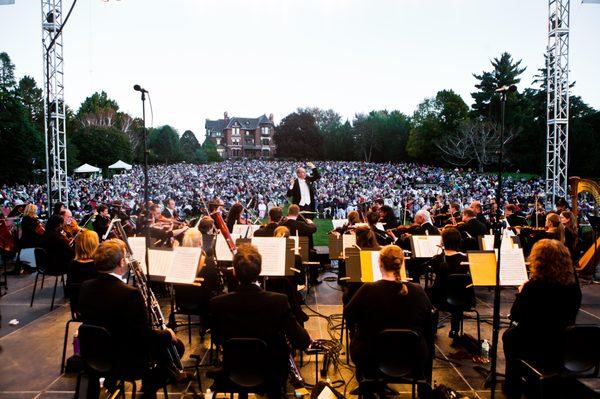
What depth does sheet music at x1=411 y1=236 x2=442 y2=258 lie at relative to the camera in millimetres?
5902

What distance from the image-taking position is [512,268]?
445 cm

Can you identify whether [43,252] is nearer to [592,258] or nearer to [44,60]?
[44,60]

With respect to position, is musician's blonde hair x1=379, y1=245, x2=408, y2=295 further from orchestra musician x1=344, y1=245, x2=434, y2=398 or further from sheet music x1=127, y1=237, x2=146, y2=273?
sheet music x1=127, y1=237, x2=146, y2=273

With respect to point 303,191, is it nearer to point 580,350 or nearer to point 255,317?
point 255,317

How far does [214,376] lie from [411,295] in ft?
5.35

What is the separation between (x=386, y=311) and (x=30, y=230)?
27.8 feet

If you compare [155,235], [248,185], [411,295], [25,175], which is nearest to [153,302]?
[411,295]

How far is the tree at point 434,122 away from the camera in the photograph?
159ft

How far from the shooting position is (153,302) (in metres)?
4.09

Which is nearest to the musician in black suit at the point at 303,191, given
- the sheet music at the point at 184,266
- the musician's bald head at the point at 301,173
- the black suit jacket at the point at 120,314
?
the musician's bald head at the point at 301,173

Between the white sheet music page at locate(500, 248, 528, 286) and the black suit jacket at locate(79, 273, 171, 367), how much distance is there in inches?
146

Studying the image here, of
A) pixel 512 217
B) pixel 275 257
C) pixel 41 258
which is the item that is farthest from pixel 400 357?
pixel 512 217

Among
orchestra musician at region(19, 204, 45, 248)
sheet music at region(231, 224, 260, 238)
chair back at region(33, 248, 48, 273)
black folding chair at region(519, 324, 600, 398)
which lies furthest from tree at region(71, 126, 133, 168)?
black folding chair at region(519, 324, 600, 398)

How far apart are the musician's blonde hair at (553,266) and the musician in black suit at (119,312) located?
3.24 m
